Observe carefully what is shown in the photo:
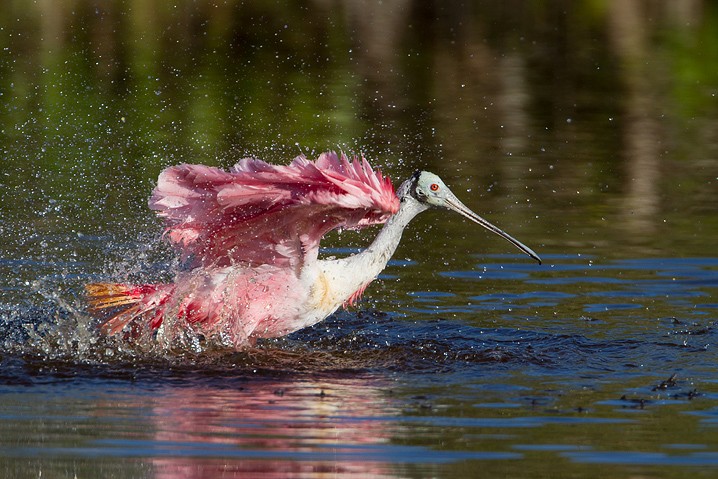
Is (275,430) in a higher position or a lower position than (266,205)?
lower

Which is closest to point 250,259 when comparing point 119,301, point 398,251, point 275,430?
point 119,301

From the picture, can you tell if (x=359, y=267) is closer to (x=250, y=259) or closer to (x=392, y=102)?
(x=250, y=259)

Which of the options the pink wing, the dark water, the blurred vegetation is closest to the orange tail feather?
the dark water

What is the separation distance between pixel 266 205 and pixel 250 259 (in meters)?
0.55

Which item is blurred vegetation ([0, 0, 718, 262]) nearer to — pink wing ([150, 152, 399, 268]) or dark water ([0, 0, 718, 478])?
dark water ([0, 0, 718, 478])

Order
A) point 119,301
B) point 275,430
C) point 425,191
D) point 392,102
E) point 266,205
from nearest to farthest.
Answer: point 275,430 < point 266,205 < point 119,301 < point 425,191 < point 392,102

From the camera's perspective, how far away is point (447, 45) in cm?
2041

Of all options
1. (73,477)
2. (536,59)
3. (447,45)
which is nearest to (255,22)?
(447,45)

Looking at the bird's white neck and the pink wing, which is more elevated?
the pink wing

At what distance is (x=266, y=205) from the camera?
778cm

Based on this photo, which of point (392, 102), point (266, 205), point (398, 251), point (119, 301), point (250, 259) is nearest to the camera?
point (266, 205)

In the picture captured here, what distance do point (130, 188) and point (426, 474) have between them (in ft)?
21.0

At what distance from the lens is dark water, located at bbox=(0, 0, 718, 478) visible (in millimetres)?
6156

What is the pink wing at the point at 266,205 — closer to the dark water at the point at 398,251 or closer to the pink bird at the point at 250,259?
the pink bird at the point at 250,259
